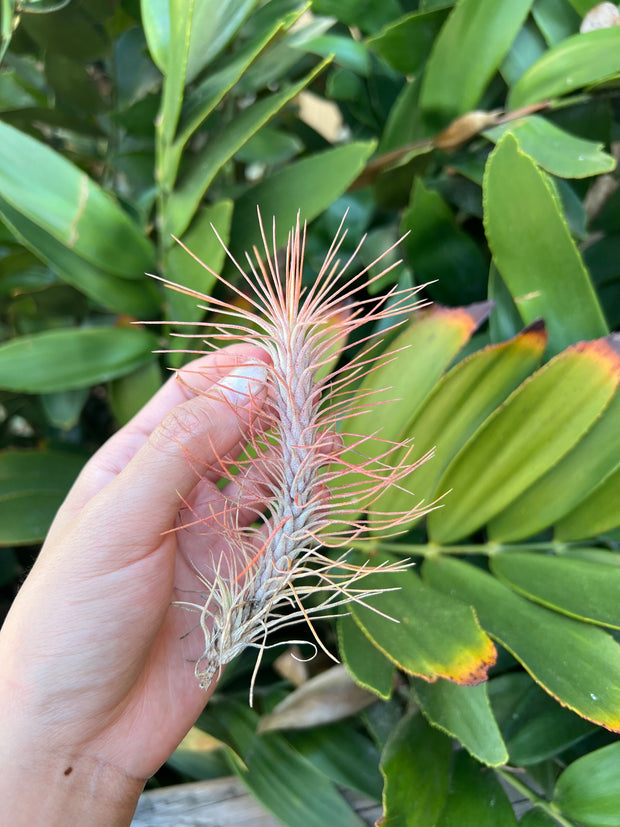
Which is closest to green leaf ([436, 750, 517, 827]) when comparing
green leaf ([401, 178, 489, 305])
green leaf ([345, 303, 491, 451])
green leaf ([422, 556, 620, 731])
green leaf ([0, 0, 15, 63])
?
green leaf ([422, 556, 620, 731])

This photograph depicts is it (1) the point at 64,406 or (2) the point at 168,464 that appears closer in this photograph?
(2) the point at 168,464

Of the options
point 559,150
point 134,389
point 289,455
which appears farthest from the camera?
point 134,389

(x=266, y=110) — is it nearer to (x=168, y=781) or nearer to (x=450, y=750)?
(x=450, y=750)

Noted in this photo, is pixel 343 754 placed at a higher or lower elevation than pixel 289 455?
lower

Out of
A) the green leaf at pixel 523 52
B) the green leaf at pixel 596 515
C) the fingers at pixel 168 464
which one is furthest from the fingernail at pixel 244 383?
the green leaf at pixel 523 52

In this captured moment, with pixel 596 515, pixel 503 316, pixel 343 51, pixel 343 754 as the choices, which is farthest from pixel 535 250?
pixel 343 754

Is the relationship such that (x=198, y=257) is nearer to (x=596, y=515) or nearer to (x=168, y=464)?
(x=168, y=464)
